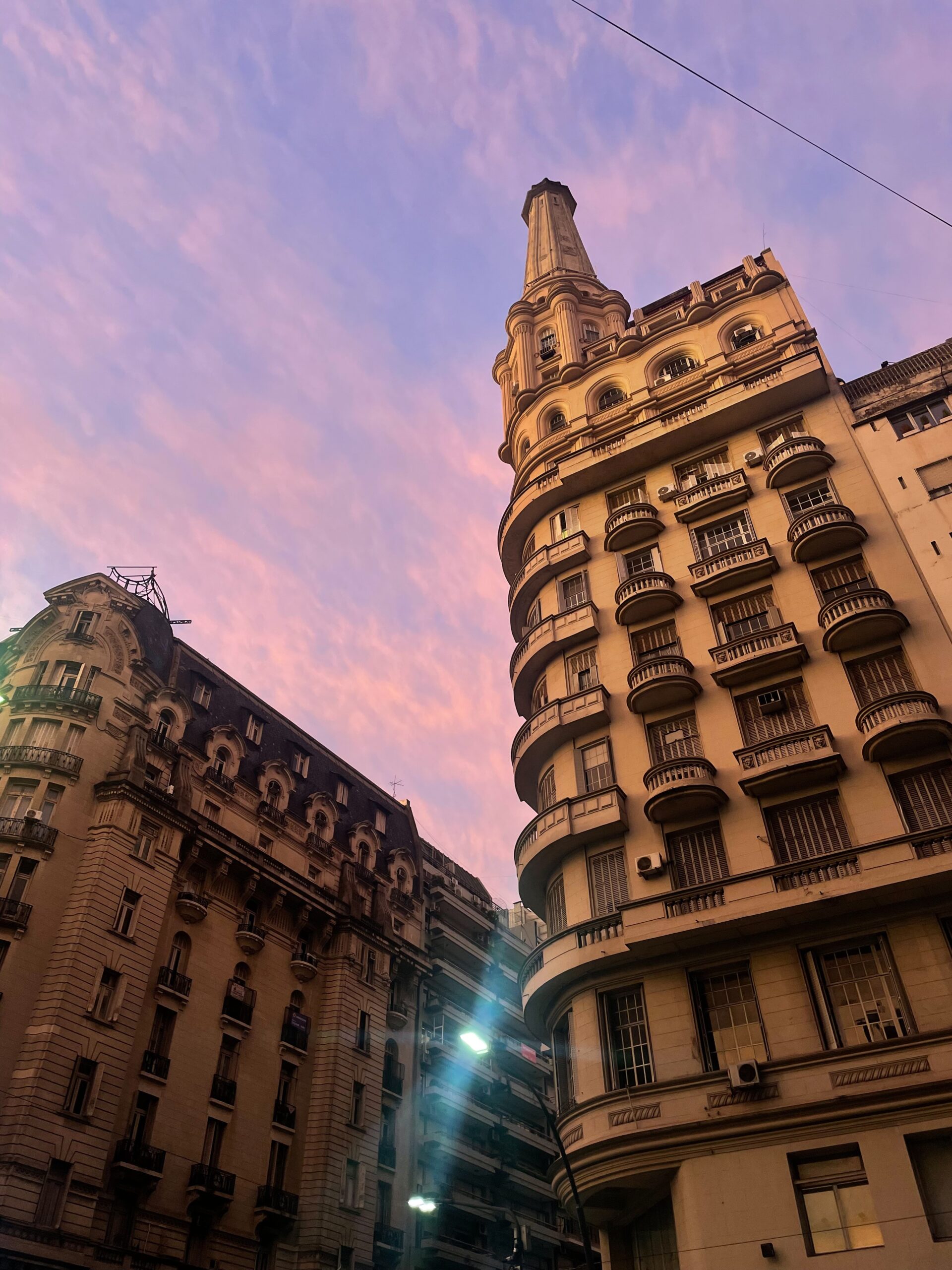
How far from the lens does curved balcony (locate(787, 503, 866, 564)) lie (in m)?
29.4

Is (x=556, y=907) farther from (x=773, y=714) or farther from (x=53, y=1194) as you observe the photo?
(x=53, y=1194)

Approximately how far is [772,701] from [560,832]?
7.51m

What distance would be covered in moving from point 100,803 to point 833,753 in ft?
96.3

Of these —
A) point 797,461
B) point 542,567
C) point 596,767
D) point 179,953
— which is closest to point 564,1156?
point 596,767

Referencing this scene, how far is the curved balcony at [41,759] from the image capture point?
38094mm

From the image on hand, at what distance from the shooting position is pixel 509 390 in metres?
49.2

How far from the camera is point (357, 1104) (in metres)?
43.3

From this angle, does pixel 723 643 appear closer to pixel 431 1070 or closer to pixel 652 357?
pixel 652 357

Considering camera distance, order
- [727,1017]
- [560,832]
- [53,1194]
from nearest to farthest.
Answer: [727,1017] < [560,832] < [53,1194]

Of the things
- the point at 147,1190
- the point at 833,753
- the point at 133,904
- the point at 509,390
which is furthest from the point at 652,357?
the point at 147,1190

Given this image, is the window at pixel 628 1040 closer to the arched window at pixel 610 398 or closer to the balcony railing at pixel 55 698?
the arched window at pixel 610 398

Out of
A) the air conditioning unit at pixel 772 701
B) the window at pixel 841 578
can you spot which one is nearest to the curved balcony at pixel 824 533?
the window at pixel 841 578

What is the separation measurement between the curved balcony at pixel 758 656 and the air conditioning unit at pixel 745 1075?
36.6 ft

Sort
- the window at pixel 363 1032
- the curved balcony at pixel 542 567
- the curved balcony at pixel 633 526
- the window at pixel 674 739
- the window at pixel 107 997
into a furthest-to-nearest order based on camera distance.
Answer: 1. the window at pixel 363 1032
2. the curved balcony at pixel 542 567
3. the curved balcony at pixel 633 526
4. the window at pixel 107 997
5. the window at pixel 674 739
